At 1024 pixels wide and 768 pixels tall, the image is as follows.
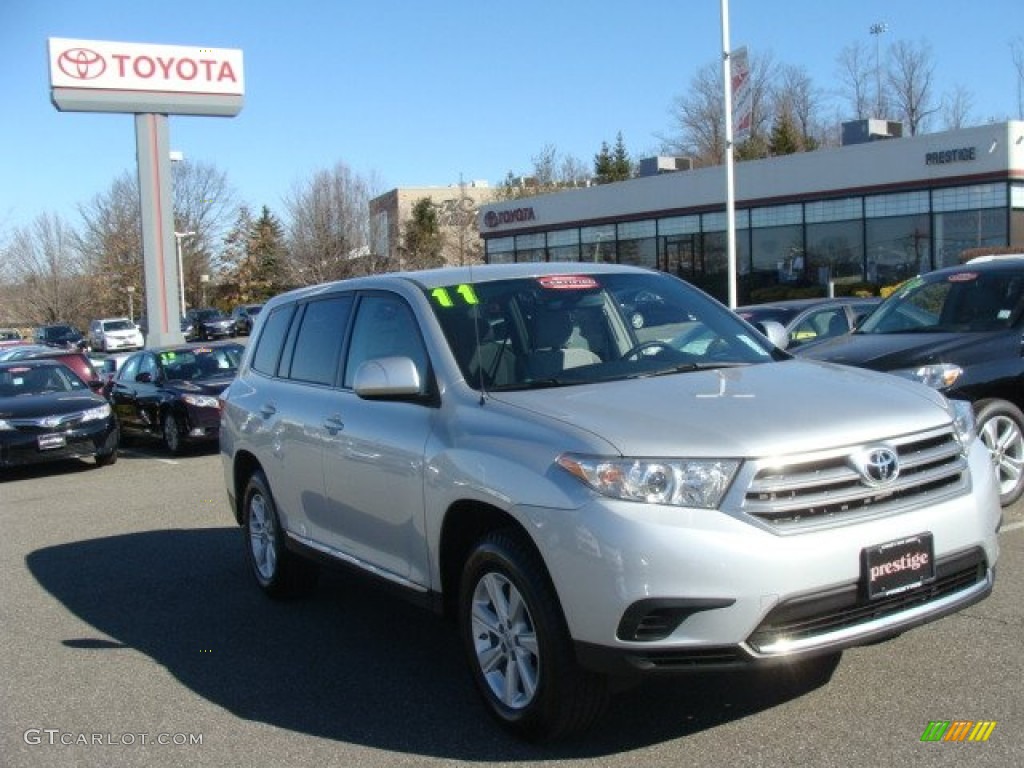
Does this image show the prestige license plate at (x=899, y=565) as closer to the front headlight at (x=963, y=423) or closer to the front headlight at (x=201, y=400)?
the front headlight at (x=963, y=423)

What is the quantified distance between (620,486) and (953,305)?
579cm

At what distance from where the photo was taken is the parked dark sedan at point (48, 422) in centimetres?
1387

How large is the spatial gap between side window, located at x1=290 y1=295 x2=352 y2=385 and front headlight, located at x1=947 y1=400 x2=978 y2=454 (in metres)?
3.14

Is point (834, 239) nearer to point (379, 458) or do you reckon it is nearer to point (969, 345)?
point (969, 345)

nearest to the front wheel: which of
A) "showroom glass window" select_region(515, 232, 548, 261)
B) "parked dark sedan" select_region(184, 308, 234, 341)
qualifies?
"showroom glass window" select_region(515, 232, 548, 261)

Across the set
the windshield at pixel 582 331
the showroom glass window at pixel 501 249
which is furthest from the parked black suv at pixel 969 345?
the showroom glass window at pixel 501 249

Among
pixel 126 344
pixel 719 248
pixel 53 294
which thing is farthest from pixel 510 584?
pixel 53 294

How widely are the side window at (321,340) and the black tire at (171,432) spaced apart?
9.00m

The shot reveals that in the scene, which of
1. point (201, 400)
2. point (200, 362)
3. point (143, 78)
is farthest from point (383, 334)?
point (143, 78)

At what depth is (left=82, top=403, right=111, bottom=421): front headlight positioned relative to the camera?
14423 millimetres

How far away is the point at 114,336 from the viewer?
5041cm

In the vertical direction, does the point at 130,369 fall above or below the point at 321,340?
below

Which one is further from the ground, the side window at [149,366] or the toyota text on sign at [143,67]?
the toyota text on sign at [143,67]

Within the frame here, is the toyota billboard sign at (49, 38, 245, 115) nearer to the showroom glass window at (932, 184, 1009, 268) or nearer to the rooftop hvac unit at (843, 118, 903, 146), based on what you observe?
the rooftop hvac unit at (843, 118, 903, 146)
